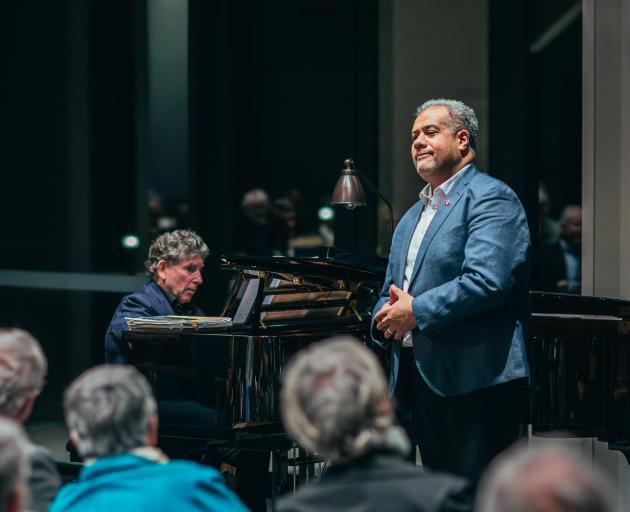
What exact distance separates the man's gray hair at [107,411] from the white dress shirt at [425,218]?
1528 millimetres

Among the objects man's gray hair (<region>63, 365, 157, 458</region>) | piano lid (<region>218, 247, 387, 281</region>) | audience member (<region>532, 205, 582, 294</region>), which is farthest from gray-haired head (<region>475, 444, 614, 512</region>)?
audience member (<region>532, 205, 582, 294</region>)

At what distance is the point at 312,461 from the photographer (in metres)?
4.50

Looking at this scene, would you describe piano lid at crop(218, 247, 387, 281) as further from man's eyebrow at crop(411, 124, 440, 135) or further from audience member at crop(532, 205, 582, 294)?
audience member at crop(532, 205, 582, 294)

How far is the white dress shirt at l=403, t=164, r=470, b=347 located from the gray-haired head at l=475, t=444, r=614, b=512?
6.73 ft

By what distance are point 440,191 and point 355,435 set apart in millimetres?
1760

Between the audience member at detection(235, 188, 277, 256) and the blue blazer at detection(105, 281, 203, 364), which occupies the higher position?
the audience member at detection(235, 188, 277, 256)

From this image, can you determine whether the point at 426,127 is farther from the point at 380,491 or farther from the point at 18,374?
the point at 380,491

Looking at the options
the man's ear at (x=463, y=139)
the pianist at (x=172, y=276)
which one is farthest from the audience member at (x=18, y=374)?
the pianist at (x=172, y=276)

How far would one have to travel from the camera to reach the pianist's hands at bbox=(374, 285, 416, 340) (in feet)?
11.3

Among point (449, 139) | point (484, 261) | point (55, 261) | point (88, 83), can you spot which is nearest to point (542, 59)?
point (449, 139)

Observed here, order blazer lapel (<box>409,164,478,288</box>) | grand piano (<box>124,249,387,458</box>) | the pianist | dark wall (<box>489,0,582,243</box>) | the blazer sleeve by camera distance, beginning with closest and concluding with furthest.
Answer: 1. the blazer sleeve
2. blazer lapel (<box>409,164,478,288</box>)
3. grand piano (<box>124,249,387,458</box>)
4. the pianist
5. dark wall (<box>489,0,582,243</box>)

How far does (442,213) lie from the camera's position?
353 cm

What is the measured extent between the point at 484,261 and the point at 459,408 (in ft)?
1.55

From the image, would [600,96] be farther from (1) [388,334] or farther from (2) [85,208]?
(2) [85,208]
